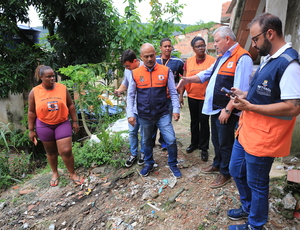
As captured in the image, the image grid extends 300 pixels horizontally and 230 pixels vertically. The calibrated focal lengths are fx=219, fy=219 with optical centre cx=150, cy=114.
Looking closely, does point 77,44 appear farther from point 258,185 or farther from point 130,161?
point 258,185

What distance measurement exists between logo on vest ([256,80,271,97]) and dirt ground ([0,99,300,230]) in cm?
151

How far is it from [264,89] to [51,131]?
2.97 m

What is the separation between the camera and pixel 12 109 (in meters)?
7.53

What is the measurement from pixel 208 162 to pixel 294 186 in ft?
4.52

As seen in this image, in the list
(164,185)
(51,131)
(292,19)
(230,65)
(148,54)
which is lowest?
(164,185)

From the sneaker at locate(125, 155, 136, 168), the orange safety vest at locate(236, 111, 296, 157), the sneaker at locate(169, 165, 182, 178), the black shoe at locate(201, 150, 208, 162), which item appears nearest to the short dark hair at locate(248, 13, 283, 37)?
the orange safety vest at locate(236, 111, 296, 157)

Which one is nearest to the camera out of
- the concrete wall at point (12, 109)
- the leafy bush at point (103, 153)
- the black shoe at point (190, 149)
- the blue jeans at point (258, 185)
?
the blue jeans at point (258, 185)

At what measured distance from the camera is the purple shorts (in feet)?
11.0

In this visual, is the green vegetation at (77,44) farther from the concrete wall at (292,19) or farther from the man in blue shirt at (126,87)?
the concrete wall at (292,19)

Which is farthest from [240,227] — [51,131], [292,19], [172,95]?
[292,19]

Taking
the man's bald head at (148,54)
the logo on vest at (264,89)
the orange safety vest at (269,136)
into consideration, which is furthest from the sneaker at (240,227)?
the man's bald head at (148,54)

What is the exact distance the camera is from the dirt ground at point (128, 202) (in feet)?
8.51

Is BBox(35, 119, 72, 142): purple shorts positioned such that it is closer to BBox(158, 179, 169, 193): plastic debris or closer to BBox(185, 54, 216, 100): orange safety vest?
BBox(158, 179, 169, 193): plastic debris

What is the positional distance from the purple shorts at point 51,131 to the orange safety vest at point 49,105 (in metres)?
0.07
